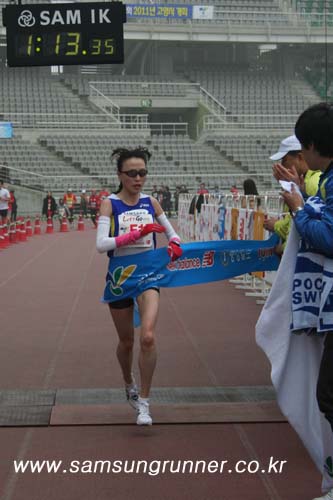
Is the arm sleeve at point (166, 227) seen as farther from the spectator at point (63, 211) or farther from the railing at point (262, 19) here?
the railing at point (262, 19)

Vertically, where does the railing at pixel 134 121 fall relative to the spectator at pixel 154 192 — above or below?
above

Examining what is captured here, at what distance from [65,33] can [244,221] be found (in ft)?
23.1

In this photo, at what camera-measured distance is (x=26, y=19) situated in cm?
2009

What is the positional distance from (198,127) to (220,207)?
40.2 m

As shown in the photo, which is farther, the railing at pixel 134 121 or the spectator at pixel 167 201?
the railing at pixel 134 121

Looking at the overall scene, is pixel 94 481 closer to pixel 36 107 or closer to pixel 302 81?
pixel 36 107

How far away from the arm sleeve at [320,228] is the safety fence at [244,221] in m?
7.12

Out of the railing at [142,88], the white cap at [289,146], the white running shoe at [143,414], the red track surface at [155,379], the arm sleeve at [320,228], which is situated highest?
the railing at [142,88]

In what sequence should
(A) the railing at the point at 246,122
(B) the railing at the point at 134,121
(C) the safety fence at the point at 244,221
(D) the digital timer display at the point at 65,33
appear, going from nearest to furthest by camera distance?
(C) the safety fence at the point at 244,221 < (D) the digital timer display at the point at 65,33 < (B) the railing at the point at 134,121 < (A) the railing at the point at 246,122

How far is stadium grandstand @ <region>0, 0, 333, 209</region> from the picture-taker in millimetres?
49750

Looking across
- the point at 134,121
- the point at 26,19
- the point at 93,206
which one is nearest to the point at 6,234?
the point at 26,19

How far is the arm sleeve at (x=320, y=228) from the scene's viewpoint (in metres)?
4.34

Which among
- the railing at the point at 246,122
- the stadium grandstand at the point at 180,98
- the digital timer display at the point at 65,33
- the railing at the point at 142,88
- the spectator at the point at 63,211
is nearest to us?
the digital timer display at the point at 65,33

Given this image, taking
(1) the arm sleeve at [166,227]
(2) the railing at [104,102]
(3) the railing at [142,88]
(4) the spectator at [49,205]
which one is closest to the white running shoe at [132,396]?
(1) the arm sleeve at [166,227]
